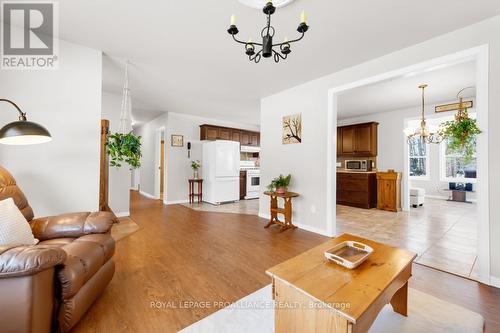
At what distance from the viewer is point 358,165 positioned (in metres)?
5.84

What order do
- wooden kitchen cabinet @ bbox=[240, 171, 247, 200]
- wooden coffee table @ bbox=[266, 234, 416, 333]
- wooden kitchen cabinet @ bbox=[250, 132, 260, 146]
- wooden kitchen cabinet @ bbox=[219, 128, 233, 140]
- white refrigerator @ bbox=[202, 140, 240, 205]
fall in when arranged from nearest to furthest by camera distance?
wooden coffee table @ bbox=[266, 234, 416, 333], white refrigerator @ bbox=[202, 140, 240, 205], wooden kitchen cabinet @ bbox=[219, 128, 233, 140], wooden kitchen cabinet @ bbox=[240, 171, 247, 200], wooden kitchen cabinet @ bbox=[250, 132, 260, 146]

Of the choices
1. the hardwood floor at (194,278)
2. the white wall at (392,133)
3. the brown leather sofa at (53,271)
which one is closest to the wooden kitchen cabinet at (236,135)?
the white wall at (392,133)

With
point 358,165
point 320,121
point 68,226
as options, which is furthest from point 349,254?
point 358,165

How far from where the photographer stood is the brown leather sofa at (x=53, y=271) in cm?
105

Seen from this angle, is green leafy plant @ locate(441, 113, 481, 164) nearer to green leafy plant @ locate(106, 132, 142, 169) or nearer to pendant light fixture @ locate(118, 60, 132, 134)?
green leafy plant @ locate(106, 132, 142, 169)

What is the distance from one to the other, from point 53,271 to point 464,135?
3598mm

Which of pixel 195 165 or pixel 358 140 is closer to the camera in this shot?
pixel 358 140

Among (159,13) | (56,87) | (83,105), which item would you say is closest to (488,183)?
(159,13)

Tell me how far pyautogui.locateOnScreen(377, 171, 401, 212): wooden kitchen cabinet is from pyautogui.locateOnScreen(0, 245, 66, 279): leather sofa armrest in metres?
5.88

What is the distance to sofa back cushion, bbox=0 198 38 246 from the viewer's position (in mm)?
1348

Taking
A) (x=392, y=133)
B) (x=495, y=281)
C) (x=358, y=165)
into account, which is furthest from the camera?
(x=358, y=165)

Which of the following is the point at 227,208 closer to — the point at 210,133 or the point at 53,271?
the point at 210,133

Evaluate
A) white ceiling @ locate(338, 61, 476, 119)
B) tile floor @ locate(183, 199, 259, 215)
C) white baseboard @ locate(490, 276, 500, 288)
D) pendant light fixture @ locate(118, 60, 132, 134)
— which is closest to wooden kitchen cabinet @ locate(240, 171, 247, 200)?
tile floor @ locate(183, 199, 259, 215)

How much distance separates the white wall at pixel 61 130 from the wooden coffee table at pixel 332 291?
2608 mm
